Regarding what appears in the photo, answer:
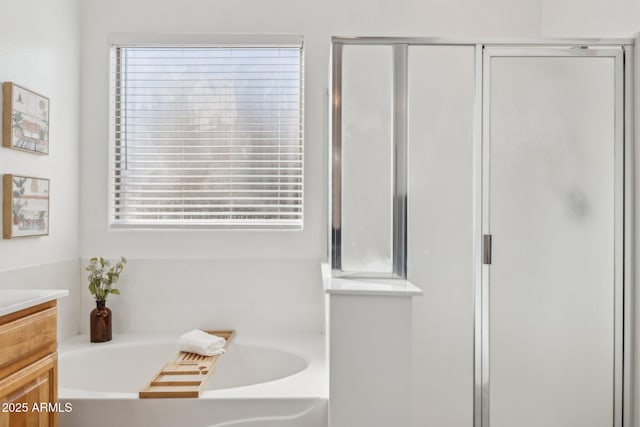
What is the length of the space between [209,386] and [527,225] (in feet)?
5.38

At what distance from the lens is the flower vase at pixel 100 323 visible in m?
2.47

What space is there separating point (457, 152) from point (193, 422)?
147 cm

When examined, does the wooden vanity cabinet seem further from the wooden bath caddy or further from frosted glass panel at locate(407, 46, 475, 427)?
frosted glass panel at locate(407, 46, 475, 427)

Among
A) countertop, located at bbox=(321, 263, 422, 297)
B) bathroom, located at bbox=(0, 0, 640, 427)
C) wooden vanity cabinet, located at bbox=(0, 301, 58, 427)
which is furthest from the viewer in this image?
bathroom, located at bbox=(0, 0, 640, 427)

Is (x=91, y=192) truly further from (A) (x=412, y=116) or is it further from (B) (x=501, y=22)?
(B) (x=501, y=22)

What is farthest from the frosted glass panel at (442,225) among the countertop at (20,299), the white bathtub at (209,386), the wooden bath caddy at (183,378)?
the countertop at (20,299)

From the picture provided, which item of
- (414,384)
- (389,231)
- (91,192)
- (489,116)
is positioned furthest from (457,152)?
(91,192)

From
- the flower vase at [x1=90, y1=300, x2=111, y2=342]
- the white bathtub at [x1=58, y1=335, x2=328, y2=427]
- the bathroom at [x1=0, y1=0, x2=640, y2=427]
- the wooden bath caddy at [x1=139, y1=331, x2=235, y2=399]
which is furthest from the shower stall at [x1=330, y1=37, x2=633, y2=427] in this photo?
the flower vase at [x1=90, y1=300, x2=111, y2=342]

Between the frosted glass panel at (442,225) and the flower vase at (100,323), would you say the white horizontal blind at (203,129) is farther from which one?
the frosted glass panel at (442,225)

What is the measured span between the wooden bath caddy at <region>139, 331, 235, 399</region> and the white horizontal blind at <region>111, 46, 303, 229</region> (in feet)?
2.61

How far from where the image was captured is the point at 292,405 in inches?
72.7

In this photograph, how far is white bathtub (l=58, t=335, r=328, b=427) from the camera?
183 centimetres

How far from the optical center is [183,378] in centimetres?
197

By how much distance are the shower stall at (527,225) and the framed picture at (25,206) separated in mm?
1653
